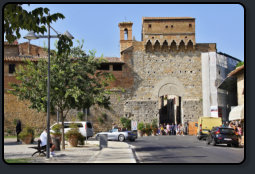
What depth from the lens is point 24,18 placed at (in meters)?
10.2

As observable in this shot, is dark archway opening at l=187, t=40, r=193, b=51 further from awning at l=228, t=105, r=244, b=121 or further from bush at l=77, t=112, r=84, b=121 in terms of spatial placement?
awning at l=228, t=105, r=244, b=121

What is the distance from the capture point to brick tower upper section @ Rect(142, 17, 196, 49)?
147ft

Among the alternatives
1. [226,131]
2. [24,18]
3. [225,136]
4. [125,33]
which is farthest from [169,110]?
[24,18]

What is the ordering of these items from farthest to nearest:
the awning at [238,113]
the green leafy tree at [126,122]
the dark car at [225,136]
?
the green leafy tree at [126,122]
the awning at [238,113]
the dark car at [225,136]

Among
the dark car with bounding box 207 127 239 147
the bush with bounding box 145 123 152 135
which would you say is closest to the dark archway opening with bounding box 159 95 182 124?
the bush with bounding box 145 123 152 135

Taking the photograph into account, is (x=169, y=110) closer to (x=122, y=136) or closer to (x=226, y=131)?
(x=122, y=136)

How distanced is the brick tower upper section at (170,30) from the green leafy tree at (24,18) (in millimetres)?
34481

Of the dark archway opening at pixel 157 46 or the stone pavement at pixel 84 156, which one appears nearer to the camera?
the stone pavement at pixel 84 156

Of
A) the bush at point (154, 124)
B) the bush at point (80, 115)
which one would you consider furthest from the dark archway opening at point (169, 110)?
the bush at point (80, 115)

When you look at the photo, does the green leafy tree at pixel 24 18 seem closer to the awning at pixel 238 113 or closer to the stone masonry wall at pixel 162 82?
the awning at pixel 238 113

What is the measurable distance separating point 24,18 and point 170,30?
3578cm

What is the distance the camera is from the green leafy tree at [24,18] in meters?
9.97

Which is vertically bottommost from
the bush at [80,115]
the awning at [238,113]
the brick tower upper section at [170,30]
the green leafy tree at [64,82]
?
the bush at [80,115]

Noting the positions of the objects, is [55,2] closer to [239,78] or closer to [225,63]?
[239,78]
